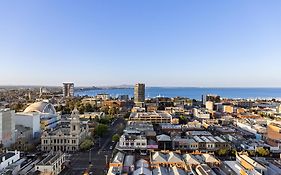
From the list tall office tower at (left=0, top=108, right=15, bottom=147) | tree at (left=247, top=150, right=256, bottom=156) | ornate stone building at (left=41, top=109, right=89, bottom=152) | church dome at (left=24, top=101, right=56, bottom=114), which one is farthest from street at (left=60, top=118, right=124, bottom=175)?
church dome at (left=24, top=101, right=56, bottom=114)

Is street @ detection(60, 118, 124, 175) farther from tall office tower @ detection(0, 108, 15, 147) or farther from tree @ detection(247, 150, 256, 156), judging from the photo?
tree @ detection(247, 150, 256, 156)

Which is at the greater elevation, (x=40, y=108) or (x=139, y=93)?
(x=139, y=93)

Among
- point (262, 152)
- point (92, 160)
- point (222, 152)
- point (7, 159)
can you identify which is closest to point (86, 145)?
point (92, 160)

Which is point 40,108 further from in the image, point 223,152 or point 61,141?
point 223,152

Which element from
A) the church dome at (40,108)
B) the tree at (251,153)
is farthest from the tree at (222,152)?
the church dome at (40,108)

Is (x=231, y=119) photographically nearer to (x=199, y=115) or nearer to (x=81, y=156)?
(x=199, y=115)

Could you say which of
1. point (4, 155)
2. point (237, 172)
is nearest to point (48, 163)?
point (4, 155)

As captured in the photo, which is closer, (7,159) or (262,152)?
(7,159)
